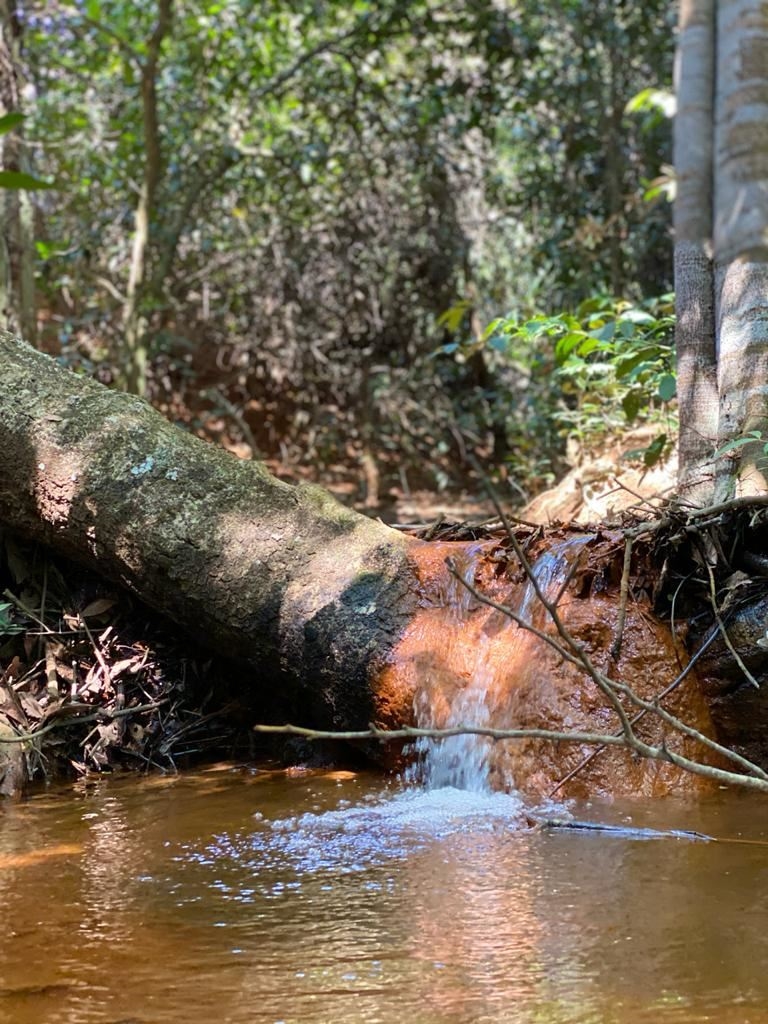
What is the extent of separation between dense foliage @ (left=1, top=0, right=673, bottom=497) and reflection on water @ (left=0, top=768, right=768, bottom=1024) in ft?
19.6

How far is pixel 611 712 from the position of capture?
291cm

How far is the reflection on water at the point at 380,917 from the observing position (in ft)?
5.01

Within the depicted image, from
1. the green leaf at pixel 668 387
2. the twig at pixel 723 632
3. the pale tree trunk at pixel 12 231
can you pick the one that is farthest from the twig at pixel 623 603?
the pale tree trunk at pixel 12 231

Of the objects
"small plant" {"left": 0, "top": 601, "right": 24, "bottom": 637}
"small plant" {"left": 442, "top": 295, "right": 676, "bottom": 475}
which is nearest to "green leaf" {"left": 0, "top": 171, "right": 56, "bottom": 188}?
"small plant" {"left": 0, "top": 601, "right": 24, "bottom": 637}

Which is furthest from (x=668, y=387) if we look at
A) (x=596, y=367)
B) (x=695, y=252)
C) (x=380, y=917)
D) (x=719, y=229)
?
(x=380, y=917)

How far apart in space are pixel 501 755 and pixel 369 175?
306 inches

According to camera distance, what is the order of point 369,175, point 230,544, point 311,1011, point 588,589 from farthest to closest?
1. point 369,175
2. point 230,544
3. point 588,589
4. point 311,1011

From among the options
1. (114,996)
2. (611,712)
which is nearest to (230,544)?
(611,712)

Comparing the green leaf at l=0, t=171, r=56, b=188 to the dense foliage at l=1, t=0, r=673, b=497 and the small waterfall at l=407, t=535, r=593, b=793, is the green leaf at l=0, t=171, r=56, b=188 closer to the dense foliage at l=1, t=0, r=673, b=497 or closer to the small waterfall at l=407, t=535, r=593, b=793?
the small waterfall at l=407, t=535, r=593, b=793

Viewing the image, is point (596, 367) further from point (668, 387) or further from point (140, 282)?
point (140, 282)

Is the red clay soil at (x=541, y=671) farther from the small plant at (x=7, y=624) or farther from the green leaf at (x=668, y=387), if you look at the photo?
the small plant at (x=7, y=624)

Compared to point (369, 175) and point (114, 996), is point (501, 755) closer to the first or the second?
point (114, 996)

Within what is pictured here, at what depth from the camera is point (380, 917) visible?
1902mm

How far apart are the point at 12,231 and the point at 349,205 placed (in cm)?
466
